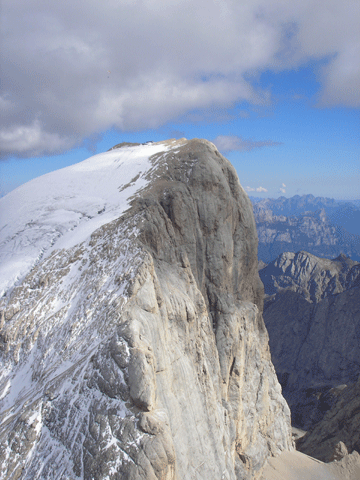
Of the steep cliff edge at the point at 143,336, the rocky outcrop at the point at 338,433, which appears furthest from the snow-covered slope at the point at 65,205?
the rocky outcrop at the point at 338,433

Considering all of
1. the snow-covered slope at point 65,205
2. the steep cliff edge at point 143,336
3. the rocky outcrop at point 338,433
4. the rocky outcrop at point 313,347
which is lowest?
the rocky outcrop at point 313,347

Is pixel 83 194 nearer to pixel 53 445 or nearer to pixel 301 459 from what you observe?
pixel 53 445

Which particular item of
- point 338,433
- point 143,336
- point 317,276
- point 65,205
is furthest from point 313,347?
point 143,336

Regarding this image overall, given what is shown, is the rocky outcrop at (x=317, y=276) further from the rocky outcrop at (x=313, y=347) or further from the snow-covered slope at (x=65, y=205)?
the snow-covered slope at (x=65, y=205)

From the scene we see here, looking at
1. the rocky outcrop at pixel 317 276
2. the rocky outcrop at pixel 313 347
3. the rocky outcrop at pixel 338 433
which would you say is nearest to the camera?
the rocky outcrop at pixel 338 433

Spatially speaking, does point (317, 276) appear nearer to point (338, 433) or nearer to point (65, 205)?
point (338, 433)

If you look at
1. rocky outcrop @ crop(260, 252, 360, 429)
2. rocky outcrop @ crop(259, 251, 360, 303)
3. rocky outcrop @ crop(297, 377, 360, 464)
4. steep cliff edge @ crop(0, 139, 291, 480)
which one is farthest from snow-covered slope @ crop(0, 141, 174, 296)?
rocky outcrop @ crop(259, 251, 360, 303)

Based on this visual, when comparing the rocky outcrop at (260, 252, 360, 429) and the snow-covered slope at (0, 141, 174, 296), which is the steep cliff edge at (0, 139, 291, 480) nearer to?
the snow-covered slope at (0, 141, 174, 296)
